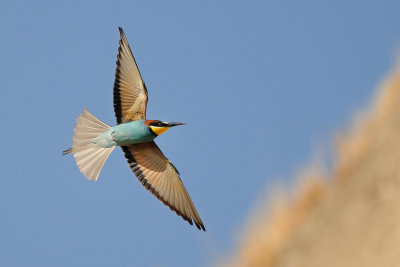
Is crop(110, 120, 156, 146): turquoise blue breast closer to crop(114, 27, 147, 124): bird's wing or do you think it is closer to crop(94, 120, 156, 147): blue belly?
crop(94, 120, 156, 147): blue belly

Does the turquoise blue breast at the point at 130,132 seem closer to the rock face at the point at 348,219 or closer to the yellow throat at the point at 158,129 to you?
the yellow throat at the point at 158,129

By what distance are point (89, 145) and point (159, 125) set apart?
692mm

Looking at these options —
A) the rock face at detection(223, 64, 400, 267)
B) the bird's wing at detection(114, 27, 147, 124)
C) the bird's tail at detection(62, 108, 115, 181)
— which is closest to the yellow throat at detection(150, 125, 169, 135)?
the bird's wing at detection(114, 27, 147, 124)

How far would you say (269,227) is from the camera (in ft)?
18.7

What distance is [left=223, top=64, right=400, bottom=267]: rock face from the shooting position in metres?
5.36

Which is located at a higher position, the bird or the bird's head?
the bird

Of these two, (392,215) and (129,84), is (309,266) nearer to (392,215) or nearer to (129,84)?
(392,215)

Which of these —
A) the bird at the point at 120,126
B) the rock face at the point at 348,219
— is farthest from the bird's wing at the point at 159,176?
the rock face at the point at 348,219

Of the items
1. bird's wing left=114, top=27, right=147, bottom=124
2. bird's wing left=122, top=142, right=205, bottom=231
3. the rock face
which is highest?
bird's wing left=114, top=27, right=147, bottom=124

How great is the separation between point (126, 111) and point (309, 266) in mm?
2306

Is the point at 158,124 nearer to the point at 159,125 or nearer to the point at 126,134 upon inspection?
the point at 159,125

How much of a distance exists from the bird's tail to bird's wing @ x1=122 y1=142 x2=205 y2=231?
518mm

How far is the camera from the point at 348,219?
5.57 meters

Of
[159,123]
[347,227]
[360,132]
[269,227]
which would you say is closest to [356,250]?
[347,227]
